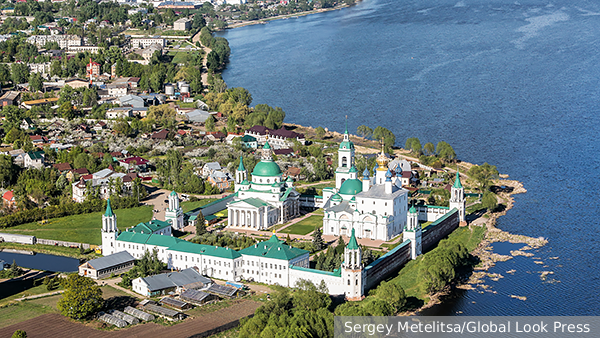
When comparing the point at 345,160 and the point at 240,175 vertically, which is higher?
the point at 345,160

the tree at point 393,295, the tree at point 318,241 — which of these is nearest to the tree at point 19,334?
the tree at point 393,295

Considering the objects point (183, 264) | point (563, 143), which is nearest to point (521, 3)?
point (563, 143)

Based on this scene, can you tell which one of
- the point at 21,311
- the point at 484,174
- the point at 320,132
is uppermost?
the point at 21,311

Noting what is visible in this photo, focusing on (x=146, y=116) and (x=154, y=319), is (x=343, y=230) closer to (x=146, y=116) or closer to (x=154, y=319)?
(x=154, y=319)

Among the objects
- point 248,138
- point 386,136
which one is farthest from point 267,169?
point 386,136

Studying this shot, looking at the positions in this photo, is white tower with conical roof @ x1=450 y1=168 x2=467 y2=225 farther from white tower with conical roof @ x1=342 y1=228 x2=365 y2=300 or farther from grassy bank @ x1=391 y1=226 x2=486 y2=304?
white tower with conical roof @ x1=342 y1=228 x2=365 y2=300

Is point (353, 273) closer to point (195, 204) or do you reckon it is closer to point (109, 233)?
point (109, 233)
